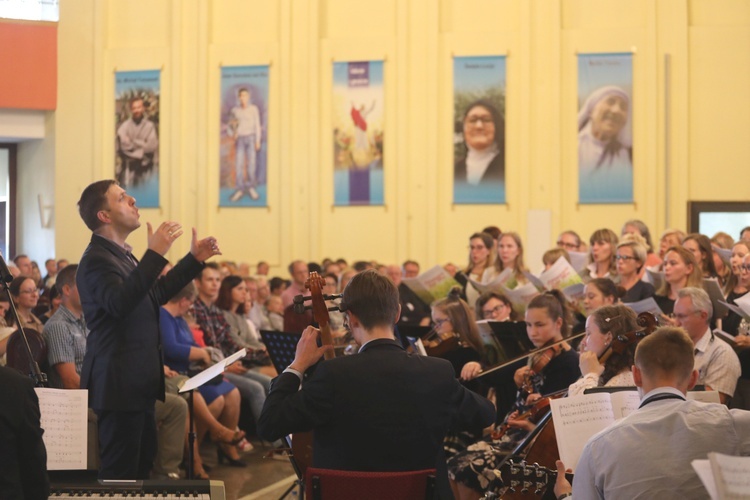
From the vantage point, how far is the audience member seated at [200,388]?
7.72 metres

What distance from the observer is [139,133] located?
1759cm

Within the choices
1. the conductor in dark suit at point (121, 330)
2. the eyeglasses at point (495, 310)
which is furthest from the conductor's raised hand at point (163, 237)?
the eyeglasses at point (495, 310)

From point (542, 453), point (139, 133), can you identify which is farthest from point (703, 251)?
point (139, 133)

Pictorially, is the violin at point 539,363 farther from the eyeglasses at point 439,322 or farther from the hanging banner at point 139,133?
the hanging banner at point 139,133

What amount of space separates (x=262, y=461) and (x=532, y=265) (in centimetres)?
845

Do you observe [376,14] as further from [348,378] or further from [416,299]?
[348,378]

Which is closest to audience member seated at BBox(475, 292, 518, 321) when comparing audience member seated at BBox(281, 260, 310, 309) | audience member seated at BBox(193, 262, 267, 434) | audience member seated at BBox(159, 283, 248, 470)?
audience member seated at BBox(159, 283, 248, 470)

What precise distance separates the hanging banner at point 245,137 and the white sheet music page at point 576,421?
13.8 meters

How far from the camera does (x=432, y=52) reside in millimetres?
16797

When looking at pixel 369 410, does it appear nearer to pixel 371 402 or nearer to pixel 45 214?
pixel 371 402

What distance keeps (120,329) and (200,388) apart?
3.78 m

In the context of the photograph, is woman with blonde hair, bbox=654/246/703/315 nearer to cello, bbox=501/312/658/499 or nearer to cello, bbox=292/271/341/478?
cello, bbox=501/312/658/499

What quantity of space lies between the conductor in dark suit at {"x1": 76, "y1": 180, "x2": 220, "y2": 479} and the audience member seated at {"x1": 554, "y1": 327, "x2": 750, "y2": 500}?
216 centimetres

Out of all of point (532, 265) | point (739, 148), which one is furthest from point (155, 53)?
point (739, 148)
